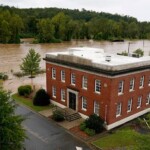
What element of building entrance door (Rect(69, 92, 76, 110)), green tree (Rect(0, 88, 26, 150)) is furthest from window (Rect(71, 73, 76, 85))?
green tree (Rect(0, 88, 26, 150))

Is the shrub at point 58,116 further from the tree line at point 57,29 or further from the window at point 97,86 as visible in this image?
the tree line at point 57,29

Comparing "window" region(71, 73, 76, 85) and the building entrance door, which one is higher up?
"window" region(71, 73, 76, 85)

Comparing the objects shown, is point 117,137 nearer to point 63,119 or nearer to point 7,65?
point 63,119

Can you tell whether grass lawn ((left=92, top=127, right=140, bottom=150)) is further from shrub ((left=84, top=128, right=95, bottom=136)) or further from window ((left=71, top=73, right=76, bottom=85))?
window ((left=71, top=73, right=76, bottom=85))

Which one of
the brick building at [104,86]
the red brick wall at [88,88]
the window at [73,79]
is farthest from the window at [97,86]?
the window at [73,79]

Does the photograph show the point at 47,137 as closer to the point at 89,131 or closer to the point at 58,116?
the point at 58,116

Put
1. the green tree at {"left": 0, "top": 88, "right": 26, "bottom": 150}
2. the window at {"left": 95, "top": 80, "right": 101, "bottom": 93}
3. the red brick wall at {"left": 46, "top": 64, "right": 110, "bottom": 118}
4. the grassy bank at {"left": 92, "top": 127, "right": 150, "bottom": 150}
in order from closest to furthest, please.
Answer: the green tree at {"left": 0, "top": 88, "right": 26, "bottom": 150} → the grassy bank at {"left": 92, "top": 127, "right": 150, "bottom": 150} → the red brick wall at {"left": 46, "top": 64, "right": 110, "bottom": 118} → the window at {"left": 95, "top": 80, "right": 101, "bottom": 93}

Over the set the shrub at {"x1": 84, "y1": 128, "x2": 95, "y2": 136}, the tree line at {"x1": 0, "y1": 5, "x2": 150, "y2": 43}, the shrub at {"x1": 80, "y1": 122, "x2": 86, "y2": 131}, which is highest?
the tree line at {"x1": 0, "y1": 5, "x2": 150, "y2": 43}
